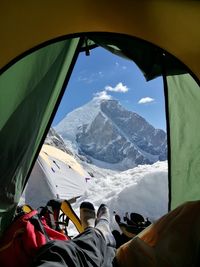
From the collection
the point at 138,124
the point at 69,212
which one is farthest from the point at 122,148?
the point at 69,212

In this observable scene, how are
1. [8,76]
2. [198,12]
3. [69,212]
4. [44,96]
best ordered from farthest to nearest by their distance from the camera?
[69,212] < [44,96] < [8,76] < [198,12]

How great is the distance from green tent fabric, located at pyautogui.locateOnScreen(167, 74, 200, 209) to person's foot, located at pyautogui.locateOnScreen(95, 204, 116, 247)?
1.18ft

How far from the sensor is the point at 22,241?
1245 millimetres

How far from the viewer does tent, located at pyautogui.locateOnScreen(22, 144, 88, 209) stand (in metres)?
3.09

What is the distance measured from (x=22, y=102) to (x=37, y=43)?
0.38 metres

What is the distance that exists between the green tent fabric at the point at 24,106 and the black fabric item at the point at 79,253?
1.36ft

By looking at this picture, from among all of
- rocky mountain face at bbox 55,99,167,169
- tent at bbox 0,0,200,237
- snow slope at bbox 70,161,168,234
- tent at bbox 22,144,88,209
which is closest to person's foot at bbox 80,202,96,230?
tent at bbox 0,0,200,237

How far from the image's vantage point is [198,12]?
1259mm

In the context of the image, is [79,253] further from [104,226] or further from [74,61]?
[74,61]

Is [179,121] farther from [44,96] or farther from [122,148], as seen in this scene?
[122,148]

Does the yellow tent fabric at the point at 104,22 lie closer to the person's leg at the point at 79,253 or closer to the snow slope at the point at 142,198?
the person's leg at the point at 79,253

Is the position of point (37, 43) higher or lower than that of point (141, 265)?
higher

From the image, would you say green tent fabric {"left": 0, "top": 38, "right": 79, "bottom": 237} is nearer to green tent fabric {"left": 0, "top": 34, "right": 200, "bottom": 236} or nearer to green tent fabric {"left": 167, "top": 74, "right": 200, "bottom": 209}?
green tent fabric {"left": 0, "top": 34, "right": 200, "bottom": 236}

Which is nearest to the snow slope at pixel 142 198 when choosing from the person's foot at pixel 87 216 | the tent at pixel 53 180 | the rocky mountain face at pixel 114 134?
the tent at pixel 53 180
